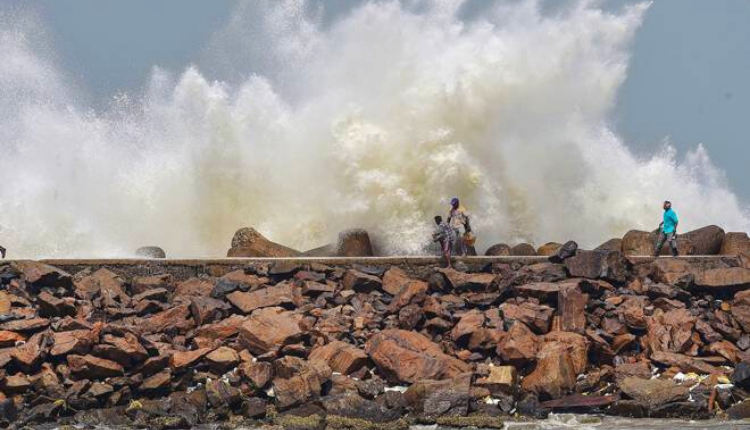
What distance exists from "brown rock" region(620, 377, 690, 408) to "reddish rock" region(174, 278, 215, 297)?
569 cm

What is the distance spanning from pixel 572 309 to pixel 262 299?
13.0ft

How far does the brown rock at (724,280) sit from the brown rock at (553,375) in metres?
3.39

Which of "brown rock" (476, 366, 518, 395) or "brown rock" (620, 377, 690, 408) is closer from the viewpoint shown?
"brown rock" (620, 377, 690, 408)

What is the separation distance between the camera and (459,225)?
1495 cm

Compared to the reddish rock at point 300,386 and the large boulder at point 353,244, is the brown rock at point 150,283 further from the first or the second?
the large boulder at point 353,244

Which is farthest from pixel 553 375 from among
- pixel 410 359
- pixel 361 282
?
pixel 361 282

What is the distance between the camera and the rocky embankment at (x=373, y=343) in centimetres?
1041

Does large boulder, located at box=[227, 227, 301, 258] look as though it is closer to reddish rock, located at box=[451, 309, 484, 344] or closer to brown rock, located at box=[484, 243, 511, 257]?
brown rock, located at box=[484, 243, 511, 257]

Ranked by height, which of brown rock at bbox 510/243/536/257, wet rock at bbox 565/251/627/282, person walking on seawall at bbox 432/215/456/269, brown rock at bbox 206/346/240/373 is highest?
brown rock at bbox 510/243/536/257

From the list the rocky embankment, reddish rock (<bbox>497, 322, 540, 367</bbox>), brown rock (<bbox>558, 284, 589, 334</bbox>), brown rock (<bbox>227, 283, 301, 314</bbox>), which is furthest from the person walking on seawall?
reddish rock (<bbox>497, 322, 540, 367</bbox>)

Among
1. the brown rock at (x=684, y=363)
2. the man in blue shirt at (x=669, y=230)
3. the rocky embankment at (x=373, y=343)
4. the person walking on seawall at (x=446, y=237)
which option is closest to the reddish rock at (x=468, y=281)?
the rocky embankment at (x=373, y=343)

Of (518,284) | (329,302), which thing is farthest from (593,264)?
(329,302)

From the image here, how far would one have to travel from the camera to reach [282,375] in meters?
10.8

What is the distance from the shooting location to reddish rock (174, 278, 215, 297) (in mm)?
13469
